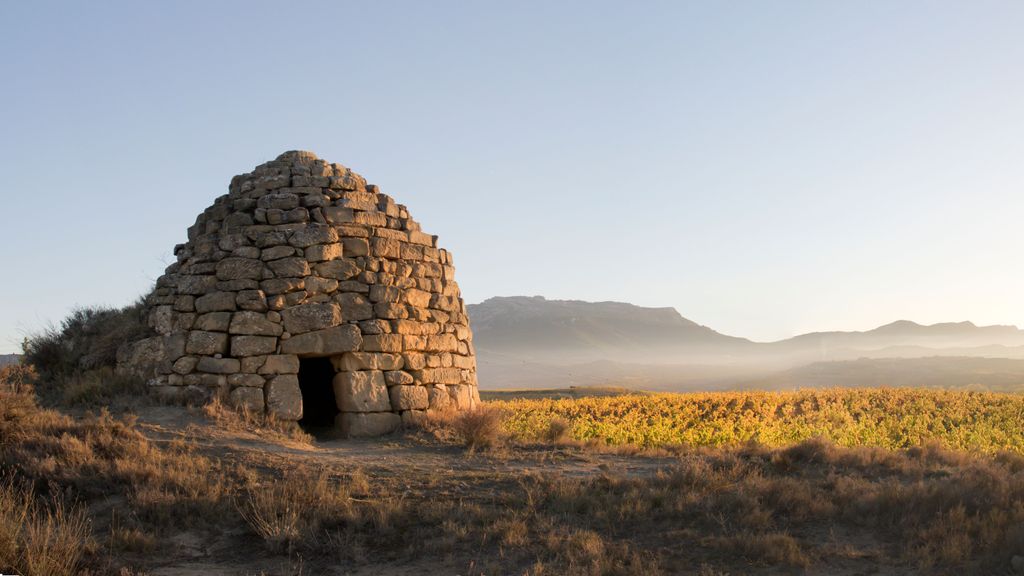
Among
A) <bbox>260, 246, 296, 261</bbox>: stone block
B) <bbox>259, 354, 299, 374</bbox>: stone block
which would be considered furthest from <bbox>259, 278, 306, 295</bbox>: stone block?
<bbox>259, 354, 299, 374</bbox>: stone block

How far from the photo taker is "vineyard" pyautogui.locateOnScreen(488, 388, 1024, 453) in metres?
12.4

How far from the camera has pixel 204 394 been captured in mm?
10266

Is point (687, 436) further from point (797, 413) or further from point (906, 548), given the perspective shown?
point (906, 548)

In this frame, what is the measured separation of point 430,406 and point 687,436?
4854 millimetres

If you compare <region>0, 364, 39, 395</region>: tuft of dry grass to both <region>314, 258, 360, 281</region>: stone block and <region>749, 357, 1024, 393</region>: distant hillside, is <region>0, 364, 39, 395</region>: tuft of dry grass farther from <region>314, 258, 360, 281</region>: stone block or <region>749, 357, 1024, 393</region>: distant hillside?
<region>749, 357, 1024, 393</region>: distant hillside

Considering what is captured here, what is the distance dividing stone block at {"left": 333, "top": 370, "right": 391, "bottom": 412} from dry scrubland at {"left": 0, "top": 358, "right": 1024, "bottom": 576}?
0.70m

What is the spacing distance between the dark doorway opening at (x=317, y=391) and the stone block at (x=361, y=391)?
1994 millimetres

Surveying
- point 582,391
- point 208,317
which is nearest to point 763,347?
point 582,391

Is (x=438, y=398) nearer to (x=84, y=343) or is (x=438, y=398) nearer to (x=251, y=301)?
(x=251, y=301)

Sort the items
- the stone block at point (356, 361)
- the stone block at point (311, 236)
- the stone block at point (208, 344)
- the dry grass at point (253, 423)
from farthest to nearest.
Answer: the stone block at point (311, 236), the stone block at point (356, 361), the stone block at point (208, 344), the dry grass at point (253, 423)

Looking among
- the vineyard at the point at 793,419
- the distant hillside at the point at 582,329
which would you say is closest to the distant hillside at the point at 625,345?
the distant hillside at the point at 582,329

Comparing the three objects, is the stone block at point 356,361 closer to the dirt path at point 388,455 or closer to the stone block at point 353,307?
the stone block at point 353,307

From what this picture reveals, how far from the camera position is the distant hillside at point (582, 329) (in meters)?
128

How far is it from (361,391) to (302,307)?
156cm
